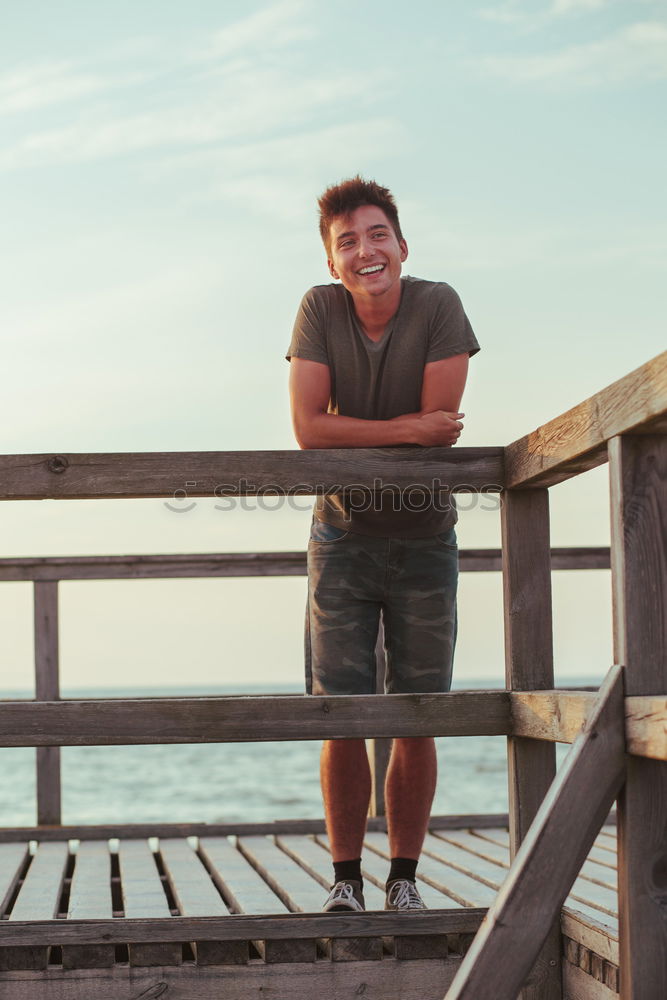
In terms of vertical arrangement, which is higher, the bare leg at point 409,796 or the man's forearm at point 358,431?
the man's forearm at point 358,431

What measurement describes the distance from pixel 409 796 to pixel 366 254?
4.25 ft

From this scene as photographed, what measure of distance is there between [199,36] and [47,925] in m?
10.1

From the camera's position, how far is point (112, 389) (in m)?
16.3

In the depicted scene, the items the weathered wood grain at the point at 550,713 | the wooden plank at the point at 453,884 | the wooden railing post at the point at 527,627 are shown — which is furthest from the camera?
the wooden plank at the point at 453,884

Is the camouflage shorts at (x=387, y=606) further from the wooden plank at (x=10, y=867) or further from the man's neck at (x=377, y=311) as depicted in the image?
the wooden plank at (x=10, y=867)

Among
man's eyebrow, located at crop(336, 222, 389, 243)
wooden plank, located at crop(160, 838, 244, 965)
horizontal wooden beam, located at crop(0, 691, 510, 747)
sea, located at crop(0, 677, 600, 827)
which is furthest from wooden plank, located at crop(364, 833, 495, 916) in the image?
sea, located at crop(0, 677, 600, 827)

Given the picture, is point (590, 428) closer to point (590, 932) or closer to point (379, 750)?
point (590, 932)

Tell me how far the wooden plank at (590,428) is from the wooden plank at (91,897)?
53.1 inches

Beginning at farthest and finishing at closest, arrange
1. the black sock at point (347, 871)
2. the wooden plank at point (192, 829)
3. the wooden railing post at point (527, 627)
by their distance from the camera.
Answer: the wooden plank at point (192, 829) → the black sock at point (347, 871) → the wooden railing post at point (527, 627)

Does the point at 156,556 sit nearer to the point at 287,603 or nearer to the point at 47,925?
the point at 47,925

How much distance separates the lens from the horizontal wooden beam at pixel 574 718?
81.0 inches

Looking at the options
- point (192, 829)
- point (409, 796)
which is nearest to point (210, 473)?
point (409, 796)

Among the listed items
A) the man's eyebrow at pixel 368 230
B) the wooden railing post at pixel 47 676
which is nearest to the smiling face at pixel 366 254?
the man's eyebrow at pixel 368 230

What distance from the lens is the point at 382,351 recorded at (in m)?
3.20
